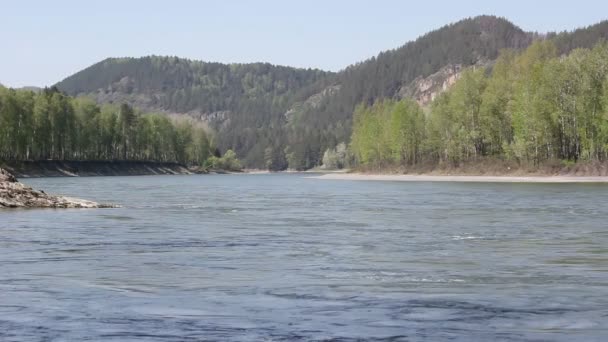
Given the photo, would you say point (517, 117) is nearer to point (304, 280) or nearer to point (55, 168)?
point (55, 168)

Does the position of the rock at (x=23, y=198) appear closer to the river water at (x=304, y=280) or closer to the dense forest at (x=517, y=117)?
the river water at (x=304, y=280)

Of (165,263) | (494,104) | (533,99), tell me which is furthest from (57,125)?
(165,263)

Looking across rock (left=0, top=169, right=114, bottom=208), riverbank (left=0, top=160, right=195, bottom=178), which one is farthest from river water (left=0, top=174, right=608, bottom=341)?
riverbank (left=0, top=160, right=195, bottom=178)

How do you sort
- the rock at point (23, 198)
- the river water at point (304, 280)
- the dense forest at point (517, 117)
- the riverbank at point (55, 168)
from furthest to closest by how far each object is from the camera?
1. the riverbank at point (55, 168)
2. the dense forest at point (517, 117)
3. the rock at point (23, 198)
4. the river water at point (304, 280)

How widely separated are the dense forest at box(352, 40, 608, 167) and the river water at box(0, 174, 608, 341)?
2972 inches

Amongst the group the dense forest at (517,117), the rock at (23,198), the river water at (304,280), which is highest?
the dense forest at (517,117)

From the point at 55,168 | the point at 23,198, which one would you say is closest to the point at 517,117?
the point at 23,198

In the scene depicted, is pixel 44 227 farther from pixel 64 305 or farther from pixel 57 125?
pixel 57 125

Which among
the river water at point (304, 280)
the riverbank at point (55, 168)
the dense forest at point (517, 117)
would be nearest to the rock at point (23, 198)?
the river water at point (304, 280)

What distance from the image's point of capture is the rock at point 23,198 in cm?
4759

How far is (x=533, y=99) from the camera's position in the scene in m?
114

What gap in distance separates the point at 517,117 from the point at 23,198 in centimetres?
8249

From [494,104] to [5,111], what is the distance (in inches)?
3324

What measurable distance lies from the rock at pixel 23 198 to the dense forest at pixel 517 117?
2821 inches
